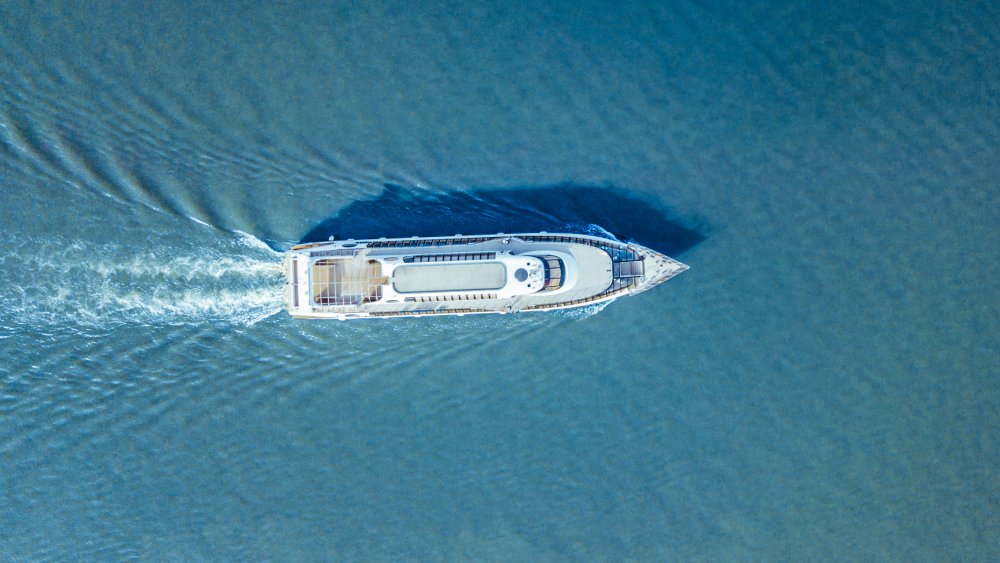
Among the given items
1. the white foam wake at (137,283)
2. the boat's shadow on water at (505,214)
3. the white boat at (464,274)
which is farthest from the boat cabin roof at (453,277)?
the white foam wake at (137,283)

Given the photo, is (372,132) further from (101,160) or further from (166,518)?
(166,518)

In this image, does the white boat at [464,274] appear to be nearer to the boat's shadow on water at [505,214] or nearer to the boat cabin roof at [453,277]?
the boat cabin roof at [453,277]

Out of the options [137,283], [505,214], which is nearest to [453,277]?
[505,214]

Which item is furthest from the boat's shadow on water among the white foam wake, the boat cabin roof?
the white foam wake

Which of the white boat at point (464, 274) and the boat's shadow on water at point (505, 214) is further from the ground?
the boat's shadow on water at point (505, 214)

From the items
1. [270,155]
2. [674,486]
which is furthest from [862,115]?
[270,155]

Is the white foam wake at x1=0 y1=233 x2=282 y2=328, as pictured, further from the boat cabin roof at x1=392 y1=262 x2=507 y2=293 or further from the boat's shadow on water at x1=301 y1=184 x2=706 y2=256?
the boat cabin roof at x1=392 y1=262 x2=507 y2=293

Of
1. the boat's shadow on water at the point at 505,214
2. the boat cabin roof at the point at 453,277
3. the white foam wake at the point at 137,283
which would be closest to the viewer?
the boat cabin roof at the point at 453,277
